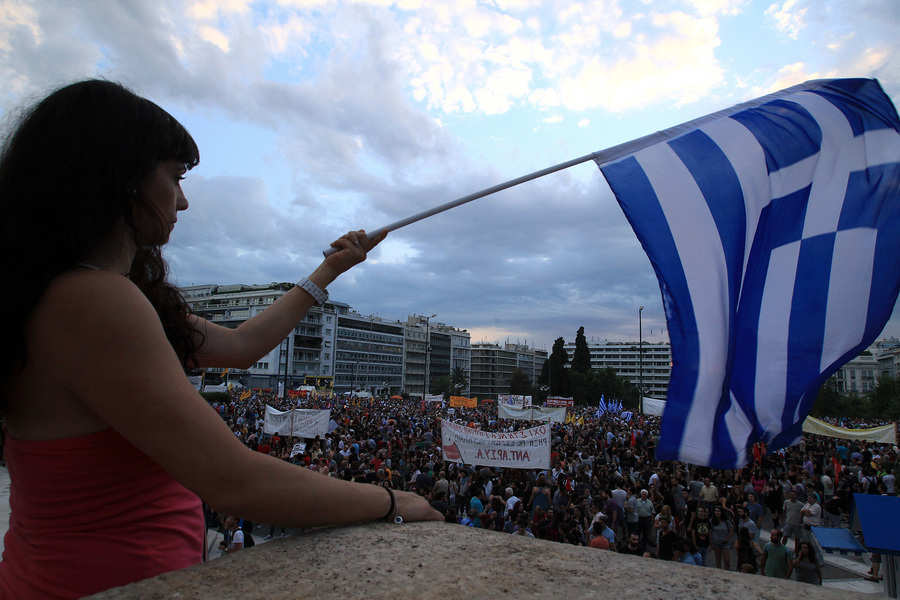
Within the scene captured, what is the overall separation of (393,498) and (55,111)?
116 cm

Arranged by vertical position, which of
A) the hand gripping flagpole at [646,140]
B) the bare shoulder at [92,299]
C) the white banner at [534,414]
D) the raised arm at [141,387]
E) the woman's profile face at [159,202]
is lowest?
the white banner at [534,414]

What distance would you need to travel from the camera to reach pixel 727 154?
2.96 m

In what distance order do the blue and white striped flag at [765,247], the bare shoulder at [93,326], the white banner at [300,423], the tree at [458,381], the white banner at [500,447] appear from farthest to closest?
the tree at [458,381] < the white banner at [300,423] < the white banner at [500,447] < the blue and white striped flag at [765,247] < the bare shoulder at [93,326]

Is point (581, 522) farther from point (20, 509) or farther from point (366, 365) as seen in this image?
point (366, 365)

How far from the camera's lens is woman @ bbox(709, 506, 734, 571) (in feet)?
29.5

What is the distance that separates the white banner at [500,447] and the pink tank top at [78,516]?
36.3ft

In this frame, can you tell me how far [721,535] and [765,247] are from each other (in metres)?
8.06

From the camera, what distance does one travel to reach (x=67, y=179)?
976 millimetres

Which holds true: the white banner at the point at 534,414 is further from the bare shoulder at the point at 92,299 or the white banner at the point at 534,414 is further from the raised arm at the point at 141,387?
the bare shoulder at the point at 92,299

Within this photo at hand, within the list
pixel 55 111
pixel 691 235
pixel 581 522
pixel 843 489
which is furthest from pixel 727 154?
pixel 843 489

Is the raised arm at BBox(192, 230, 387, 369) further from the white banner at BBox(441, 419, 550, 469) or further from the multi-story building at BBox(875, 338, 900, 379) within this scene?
the multi-story building at BBox(875, 338, 900, 379)

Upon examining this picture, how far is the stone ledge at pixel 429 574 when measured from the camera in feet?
3.20

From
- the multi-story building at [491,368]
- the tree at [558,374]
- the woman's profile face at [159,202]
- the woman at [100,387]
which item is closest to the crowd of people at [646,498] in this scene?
the woman at [100,387]

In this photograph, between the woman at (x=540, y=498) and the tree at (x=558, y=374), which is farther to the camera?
the tree at (x=558, y=374)
